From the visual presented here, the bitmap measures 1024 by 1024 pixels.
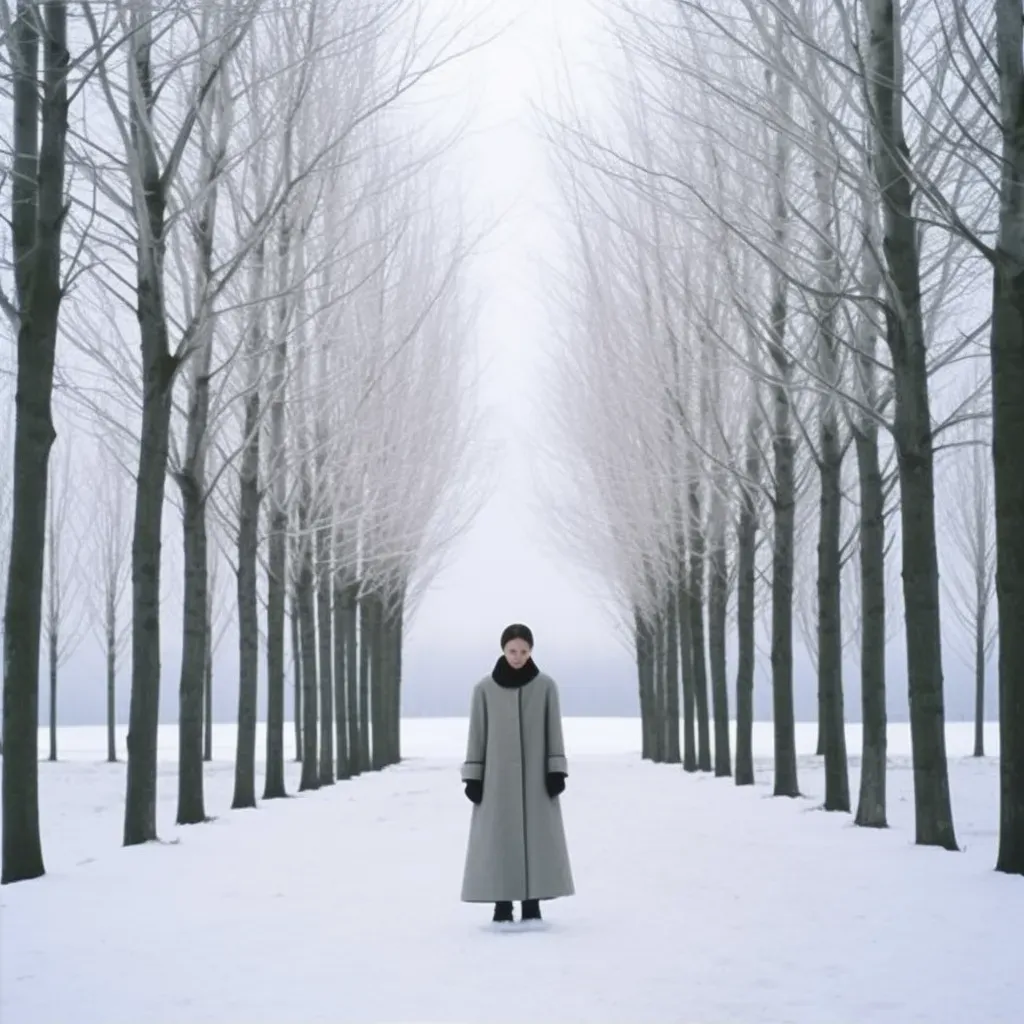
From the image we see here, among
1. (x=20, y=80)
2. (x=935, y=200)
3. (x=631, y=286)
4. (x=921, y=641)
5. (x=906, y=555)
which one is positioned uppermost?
(x=631, y=286)

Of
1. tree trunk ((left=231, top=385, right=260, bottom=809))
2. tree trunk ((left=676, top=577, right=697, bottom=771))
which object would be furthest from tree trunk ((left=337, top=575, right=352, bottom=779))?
tree trunk ((left=231, top=385, right=260, bottom=809))

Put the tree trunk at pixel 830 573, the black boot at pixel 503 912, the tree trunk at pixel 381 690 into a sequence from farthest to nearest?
the tree trunk at pixel 381 690 < the tree trunk at pixel 830 573 < the black boot at pixel 503 912

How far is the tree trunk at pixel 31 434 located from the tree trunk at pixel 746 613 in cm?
1014

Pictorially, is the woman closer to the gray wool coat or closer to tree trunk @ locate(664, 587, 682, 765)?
the gray wool coat

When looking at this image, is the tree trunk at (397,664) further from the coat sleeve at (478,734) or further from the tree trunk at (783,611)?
the coat sleeve at (478,734)

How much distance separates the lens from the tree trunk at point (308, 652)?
1927 cm

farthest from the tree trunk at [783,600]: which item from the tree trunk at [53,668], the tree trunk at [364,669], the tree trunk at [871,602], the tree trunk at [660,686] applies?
the tree trunk at [53,668]

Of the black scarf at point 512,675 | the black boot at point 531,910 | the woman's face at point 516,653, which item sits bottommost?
the black boot at point 531,910

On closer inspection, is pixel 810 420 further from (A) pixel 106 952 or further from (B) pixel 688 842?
(A) pixel 106 952

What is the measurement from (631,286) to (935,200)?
11653 millimetres

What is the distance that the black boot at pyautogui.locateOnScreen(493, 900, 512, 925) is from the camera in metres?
6.80

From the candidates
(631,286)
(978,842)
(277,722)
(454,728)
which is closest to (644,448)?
(631,286)

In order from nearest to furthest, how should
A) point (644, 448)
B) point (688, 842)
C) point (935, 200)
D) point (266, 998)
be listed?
point (266, 998) < point (935, 200) < point (688, 842) < point (644, 448)

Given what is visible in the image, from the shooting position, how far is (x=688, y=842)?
1022cm
